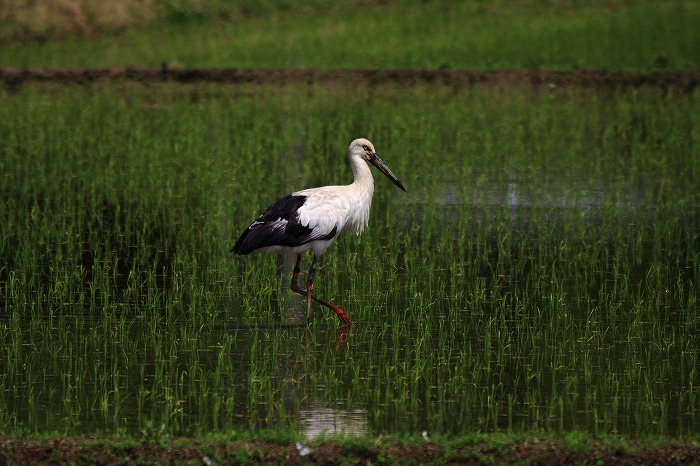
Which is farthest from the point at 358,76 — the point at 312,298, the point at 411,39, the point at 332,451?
the point at 332,451

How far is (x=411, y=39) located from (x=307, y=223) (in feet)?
58.7

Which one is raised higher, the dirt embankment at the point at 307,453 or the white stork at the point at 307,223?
the white stork at the point at 307,223

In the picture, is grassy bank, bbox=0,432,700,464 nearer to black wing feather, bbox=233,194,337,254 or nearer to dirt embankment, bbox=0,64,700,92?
black wing feather, bbox=233,194,337,254

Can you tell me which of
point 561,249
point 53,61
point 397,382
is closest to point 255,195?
point 561,249

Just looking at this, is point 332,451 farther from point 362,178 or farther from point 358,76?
point 358,76

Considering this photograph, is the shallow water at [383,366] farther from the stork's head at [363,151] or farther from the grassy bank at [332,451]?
the stork's head at [363,151]

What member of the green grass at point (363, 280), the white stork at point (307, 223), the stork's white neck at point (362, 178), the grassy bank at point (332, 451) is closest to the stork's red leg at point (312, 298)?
the white stork at point (307, 223)

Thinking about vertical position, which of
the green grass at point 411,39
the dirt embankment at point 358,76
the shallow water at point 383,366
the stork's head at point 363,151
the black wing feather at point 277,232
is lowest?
the shallow water at point 383,366

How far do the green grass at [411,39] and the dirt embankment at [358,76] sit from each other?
57 centimetres

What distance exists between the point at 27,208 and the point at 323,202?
4.52 meters

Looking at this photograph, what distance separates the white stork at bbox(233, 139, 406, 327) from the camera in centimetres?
856

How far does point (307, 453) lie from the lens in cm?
553

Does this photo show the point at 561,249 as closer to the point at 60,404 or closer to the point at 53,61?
the point at 60,404

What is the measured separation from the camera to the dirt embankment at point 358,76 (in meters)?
22.3
